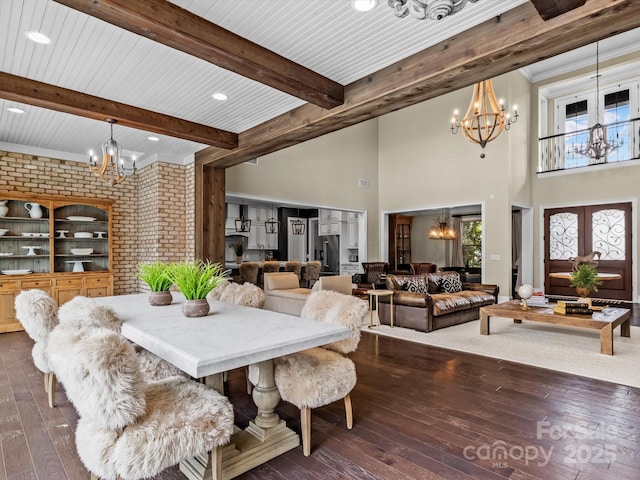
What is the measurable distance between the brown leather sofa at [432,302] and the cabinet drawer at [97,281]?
4.82m

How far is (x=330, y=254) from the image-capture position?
38.9 feet

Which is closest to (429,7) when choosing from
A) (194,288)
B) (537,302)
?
(194,288)

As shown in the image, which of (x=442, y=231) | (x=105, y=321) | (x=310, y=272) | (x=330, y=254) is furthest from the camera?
(x=330, y=254)

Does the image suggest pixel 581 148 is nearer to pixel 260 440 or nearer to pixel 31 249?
pixel 260 440

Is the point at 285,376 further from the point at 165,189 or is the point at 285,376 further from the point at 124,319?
the point at 165,189

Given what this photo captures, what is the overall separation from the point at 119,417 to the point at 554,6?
3.19m

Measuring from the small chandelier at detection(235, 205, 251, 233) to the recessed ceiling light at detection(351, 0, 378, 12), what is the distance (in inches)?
336

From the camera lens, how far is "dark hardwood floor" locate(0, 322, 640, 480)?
2.05m

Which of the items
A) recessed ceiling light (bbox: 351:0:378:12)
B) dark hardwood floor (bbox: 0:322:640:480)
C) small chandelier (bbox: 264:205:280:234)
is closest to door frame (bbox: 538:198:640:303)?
dark hardwood floor (bbox: 0:322:640:480)

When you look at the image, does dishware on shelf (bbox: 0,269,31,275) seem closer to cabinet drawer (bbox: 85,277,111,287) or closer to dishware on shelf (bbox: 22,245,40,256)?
dishware on shelf (bbox: 22,245,40,256)

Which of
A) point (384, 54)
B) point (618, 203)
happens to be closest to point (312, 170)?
point (384, 54)

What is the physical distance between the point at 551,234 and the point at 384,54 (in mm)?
8379

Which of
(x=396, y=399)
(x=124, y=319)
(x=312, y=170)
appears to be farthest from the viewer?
(x=312, y=170)

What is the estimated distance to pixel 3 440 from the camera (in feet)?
7.87
